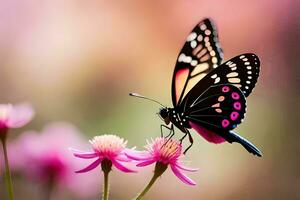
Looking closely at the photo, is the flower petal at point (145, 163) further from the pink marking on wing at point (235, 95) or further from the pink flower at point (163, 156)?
the pink marking on wing at point (235, 95)

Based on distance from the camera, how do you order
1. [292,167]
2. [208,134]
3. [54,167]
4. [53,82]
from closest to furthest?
[208,134] < [54,167] < [292,167] < [53,82]

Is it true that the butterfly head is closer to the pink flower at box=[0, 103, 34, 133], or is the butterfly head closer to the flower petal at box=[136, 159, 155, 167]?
the flower petal at box=[136, 159, 155, 167]

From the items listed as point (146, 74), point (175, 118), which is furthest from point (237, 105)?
point (146, 74)

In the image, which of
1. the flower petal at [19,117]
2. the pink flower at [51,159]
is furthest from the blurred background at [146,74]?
the flower petal at [19,117]

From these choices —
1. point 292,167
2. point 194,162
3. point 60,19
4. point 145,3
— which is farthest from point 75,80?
point 292,167

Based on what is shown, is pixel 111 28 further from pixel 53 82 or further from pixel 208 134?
pixel 208 134

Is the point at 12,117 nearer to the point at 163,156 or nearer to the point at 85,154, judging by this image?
the point at 85,154

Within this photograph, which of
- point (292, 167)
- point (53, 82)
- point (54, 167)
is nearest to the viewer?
point (54, 167)
